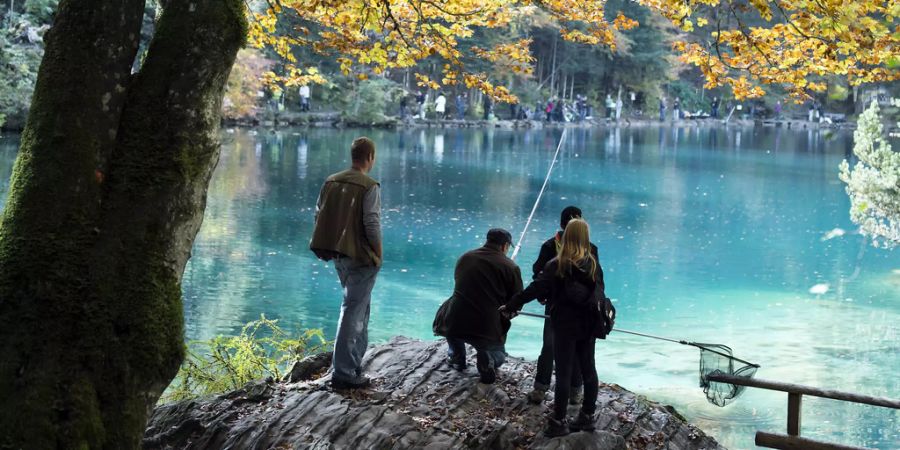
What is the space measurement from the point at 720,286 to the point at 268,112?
30650 mm

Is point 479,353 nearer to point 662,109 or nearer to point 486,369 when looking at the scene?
point 486,369

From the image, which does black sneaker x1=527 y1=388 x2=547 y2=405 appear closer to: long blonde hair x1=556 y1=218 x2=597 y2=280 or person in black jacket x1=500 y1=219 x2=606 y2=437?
person in black jacket x1=500 y1=219 x2=606 y2=437

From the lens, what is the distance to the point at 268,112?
4441 centimetres

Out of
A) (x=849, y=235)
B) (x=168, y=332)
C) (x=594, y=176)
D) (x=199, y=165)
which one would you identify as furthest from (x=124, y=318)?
(x=594, y=176)

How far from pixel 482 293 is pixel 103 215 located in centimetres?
262

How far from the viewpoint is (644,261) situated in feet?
61.7

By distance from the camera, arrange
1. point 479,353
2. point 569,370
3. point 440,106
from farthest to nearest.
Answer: point 440,106 < point 479,353 < point 569,370

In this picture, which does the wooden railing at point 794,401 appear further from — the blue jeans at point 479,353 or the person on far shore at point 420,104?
the person on far shore at point 420,104

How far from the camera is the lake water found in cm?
1227

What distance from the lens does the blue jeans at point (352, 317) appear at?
18.7 ft

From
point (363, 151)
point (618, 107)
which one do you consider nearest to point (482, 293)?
point (363, 151)

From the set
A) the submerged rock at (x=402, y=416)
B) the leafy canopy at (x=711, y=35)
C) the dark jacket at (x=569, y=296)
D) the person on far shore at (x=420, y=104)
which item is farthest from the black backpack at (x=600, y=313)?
the person on far shore at (x=420, y=104)

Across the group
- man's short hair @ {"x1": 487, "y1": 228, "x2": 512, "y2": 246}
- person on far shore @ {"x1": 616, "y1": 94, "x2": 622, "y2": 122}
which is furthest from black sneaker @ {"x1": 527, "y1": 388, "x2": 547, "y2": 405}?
person on far shore @ {"x1": 616, "y1": 94, "x2": 622, "y2": 122}

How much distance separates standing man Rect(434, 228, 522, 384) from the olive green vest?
0.76 metres
